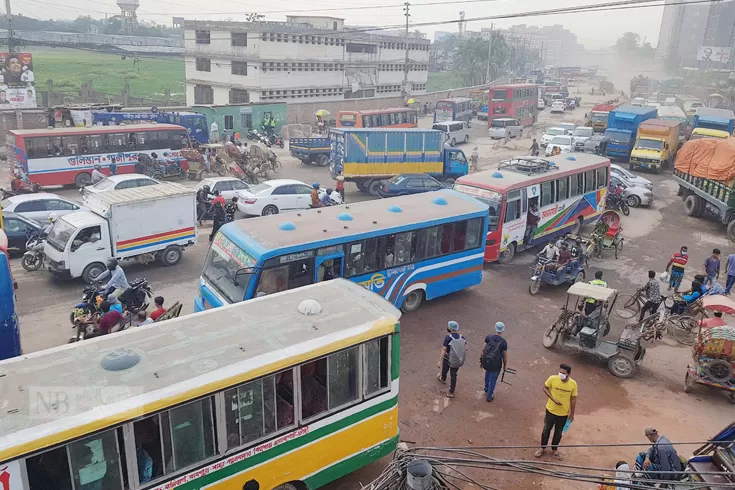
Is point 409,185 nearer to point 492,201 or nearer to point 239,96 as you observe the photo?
point 492,201

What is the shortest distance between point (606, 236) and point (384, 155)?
10622 mm

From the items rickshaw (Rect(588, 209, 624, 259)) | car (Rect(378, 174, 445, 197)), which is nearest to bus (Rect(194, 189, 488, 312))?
rickshaw (Rect(588, 209, 624, 259))

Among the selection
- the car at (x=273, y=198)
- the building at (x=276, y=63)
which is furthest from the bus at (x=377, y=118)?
the car at (x=273, y=198)

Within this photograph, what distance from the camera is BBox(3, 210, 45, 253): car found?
1606 centimetres

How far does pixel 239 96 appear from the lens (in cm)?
4394

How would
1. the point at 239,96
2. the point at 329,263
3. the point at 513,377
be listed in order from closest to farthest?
the point at 513,377
the point at 329,263
the point at 239,96

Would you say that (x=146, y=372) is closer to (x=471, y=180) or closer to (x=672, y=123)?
(x=471, y=180)

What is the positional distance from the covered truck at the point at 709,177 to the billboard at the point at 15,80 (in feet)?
112

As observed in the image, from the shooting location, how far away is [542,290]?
15.6 meters

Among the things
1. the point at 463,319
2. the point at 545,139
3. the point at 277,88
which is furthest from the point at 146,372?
the point at 277,88

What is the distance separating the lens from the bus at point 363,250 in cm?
1052

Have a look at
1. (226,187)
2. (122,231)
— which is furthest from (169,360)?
(226,187)

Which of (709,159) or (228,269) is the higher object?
(709,159)

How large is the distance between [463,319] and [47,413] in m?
9.83
